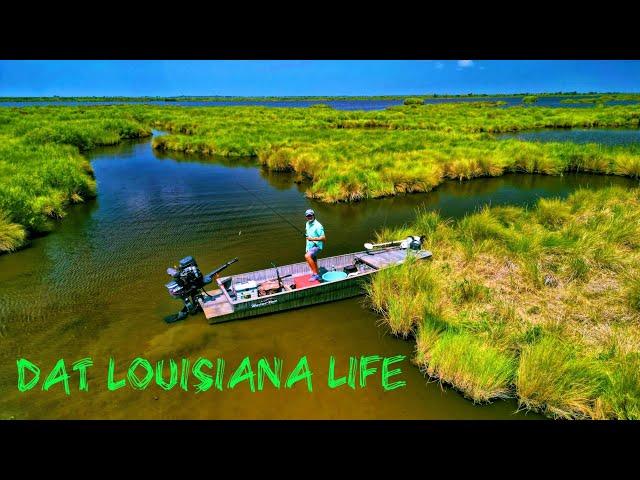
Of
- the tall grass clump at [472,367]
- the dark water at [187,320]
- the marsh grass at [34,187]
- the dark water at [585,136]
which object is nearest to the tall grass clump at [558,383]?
the tall grass clump at [472,367]

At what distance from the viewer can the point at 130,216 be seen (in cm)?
1809

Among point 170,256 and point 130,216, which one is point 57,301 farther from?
point 130,216

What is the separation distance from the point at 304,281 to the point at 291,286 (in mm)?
584

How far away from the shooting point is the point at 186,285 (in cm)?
923

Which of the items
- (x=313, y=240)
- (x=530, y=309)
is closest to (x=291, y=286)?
(x=313, y=240)

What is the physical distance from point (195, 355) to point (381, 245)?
7.20 metres

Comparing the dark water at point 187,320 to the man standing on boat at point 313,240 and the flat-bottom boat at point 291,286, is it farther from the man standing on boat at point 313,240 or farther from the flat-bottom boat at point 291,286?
the man standing on boat at point 313,240

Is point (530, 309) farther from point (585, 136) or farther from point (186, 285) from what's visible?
point (585, 136)

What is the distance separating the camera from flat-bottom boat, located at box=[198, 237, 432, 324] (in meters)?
9.54

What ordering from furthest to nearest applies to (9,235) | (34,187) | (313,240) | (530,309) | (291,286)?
(34,187) → (9,235) → (291,286) → (313,240) → (530,309)

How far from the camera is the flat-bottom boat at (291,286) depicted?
31.3 feet

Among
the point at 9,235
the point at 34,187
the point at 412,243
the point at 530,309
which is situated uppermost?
the point at 34,187
